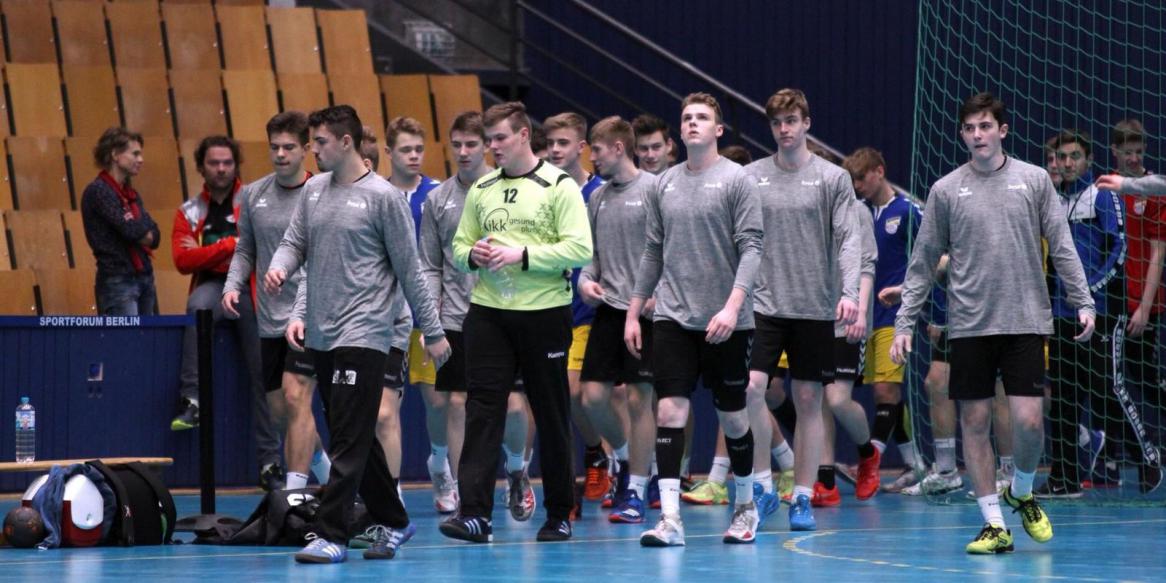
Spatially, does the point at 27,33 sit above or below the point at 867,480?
above

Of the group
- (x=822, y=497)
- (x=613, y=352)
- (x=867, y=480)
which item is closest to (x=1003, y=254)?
(x=613, y=352)

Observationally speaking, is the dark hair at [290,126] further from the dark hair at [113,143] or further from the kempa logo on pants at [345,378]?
the dark hair at [113,143]

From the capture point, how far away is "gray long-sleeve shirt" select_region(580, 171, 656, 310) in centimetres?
952

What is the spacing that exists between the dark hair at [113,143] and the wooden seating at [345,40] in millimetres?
3732

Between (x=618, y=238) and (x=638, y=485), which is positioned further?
(x=618, y=238)

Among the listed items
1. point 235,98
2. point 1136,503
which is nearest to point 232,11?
point 235,98

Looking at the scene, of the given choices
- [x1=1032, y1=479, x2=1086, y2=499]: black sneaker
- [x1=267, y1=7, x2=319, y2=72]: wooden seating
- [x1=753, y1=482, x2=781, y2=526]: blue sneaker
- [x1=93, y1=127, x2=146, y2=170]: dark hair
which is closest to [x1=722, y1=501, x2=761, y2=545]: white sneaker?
[x1=753, y1=482, x2=781, y2=526]: blue sneaker

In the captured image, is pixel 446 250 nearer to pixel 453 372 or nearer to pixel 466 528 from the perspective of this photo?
pixel 453 372

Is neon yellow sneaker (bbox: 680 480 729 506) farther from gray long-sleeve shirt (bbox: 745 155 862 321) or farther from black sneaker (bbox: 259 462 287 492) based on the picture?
black sneaker (bbox: 259 462 287 492)

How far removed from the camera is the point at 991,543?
778 cm

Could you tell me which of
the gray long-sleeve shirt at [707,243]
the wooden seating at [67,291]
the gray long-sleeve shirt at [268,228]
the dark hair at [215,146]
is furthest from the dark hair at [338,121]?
the wooden seating at [67,291]

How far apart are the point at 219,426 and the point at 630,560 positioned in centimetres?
503

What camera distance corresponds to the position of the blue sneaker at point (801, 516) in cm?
878

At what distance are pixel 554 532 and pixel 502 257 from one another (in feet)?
4.87
